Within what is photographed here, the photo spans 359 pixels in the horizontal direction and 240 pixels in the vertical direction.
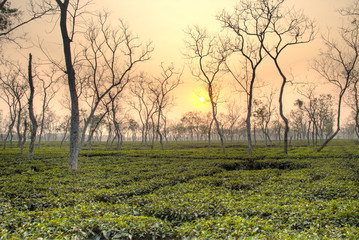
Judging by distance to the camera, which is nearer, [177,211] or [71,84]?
[177,211]

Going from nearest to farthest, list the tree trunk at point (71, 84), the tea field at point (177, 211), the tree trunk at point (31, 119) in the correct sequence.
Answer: the tea field at point (177, 211) < the tree trunk at point (71, 84) < the tree trunk at point (31, 119)

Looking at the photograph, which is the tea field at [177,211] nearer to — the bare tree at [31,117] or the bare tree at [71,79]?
the bare tree at [71,79]

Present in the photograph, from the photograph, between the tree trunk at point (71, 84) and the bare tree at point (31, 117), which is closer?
the tree trunk at point (71, 84)

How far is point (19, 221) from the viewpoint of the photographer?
5.28m

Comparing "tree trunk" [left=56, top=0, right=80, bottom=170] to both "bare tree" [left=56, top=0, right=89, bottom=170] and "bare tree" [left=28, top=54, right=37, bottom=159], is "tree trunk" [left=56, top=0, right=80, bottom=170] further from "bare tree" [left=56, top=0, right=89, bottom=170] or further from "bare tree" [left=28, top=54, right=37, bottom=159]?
"bare tree" [left=28, top=54, right=37, bottom=159]

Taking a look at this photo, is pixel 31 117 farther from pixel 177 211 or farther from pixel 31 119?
pixel 177 211

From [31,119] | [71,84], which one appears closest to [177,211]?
[71,84]

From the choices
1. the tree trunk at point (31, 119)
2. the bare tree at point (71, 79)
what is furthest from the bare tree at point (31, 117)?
the bare tree at point (71, 79)

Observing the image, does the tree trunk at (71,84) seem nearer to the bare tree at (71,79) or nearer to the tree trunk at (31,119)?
the bare tree at (71,79)

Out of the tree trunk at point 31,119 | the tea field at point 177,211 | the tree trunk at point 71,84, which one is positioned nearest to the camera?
the tea field at point 177,211

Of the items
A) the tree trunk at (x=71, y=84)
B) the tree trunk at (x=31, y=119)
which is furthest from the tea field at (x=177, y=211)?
Answer: the tree trunk at (x=31, y=119)

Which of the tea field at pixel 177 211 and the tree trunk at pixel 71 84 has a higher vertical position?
the tree trunk at pixel 71 84

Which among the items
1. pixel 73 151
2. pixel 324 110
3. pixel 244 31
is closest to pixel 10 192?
pixel 73 151

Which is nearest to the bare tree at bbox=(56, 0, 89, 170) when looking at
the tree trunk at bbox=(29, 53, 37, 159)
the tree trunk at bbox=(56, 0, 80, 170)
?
the tree trunk at bbox=(56, 0, 80, 170)
